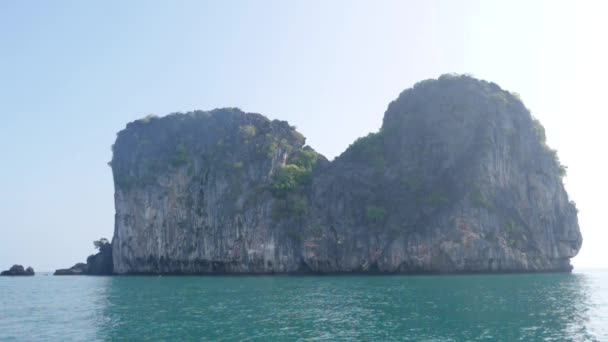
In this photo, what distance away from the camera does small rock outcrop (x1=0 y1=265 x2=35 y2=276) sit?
128m

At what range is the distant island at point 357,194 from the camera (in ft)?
273

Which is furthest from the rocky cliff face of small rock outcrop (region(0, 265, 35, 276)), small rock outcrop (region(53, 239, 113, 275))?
small rock outcrop (region(0, 265, 35, 276))

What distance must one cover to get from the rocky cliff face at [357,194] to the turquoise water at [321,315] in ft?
103

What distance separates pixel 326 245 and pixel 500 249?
2859 centimetres

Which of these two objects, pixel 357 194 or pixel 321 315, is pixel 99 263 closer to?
pixel 357 194

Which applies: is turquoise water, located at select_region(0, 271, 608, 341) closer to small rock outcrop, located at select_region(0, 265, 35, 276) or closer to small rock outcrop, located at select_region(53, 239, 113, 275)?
small rock outcrop, located at select_region(53, 239, 113, 275)

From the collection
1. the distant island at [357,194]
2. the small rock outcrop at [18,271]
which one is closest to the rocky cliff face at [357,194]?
the distant island at [357,194]

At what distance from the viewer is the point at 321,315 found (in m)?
34.9

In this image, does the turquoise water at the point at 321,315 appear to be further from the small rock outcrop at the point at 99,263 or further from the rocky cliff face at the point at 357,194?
the small rock outcrop at the point at 99,263

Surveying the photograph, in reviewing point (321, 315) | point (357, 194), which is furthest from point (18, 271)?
point (321, 315)

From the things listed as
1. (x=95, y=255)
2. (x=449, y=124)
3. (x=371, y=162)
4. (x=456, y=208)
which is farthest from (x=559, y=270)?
(x=95, y=255)

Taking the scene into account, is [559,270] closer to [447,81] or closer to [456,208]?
[456,208]

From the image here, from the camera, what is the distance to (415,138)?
99750mm

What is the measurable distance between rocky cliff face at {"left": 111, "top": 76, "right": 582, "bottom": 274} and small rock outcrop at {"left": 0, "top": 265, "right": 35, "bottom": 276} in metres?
44.4
